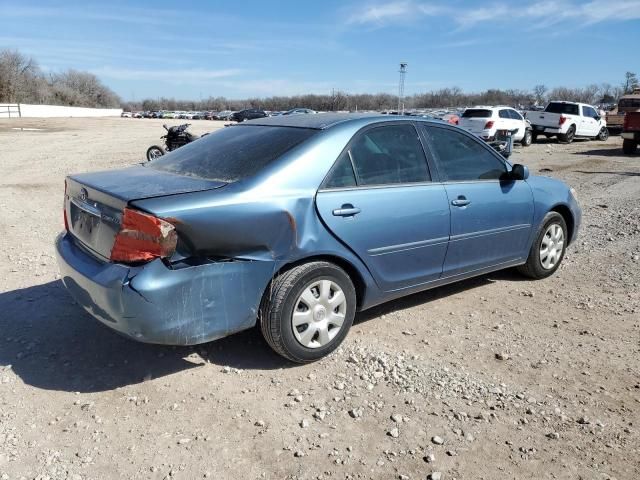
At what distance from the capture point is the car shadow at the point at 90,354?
3.44 metres

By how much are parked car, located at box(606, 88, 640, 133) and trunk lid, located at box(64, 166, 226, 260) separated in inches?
1134

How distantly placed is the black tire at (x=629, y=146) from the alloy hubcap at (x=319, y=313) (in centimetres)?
1870

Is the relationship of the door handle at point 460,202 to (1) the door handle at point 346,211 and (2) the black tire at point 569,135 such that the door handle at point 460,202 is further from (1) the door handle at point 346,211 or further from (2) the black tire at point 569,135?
(2) the black tire at point 569,135

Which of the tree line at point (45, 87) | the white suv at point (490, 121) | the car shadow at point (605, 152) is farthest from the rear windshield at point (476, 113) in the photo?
the tree line at point (45, 87)

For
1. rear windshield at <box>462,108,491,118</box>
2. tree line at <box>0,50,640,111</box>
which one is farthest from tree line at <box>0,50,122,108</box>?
rear windshield at <box>462,108,491,118</box>

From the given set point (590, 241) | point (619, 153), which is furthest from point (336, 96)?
point (590, 241)

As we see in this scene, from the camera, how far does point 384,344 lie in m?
3.93

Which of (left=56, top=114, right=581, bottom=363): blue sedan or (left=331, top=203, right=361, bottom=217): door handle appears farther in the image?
(left=331, top=203, right=361, bottom=217): door handle

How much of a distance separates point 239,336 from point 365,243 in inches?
47.7

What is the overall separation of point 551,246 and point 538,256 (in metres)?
0.23

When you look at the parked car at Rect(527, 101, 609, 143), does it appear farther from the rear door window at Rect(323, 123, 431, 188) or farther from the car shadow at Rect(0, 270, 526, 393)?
the car shadow at Rect(0, 270, 526, 393)

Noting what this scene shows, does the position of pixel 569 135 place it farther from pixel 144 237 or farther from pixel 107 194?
pixel 144 237

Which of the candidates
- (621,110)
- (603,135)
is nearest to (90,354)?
(603,135)

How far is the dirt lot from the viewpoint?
2.66 m
